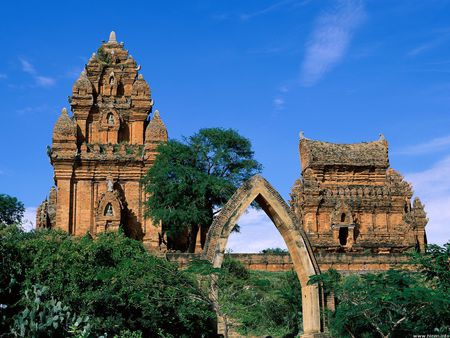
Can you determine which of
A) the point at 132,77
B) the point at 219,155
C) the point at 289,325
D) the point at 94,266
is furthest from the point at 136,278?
the point at 132,77

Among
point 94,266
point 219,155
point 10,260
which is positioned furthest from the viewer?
point 219,155

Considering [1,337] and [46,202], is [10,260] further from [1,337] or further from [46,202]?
[46,202]

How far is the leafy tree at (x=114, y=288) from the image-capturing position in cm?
1938

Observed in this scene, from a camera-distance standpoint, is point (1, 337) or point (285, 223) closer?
point (1, 337)

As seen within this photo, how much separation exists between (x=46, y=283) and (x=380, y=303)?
8798 millimetres

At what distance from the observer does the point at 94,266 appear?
2114cm

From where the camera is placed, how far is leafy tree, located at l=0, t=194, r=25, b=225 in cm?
6170

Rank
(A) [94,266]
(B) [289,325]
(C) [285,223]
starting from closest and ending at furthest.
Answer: (C) [285,223] → (A) [94,266] → (B) [289,325]

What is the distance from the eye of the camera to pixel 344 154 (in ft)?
153

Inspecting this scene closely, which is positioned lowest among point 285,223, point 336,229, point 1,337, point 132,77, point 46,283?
point 1,337

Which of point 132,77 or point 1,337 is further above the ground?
point 132,77

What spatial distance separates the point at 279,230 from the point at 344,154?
2985 cm

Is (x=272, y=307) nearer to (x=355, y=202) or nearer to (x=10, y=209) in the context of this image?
(x=355, y=202)

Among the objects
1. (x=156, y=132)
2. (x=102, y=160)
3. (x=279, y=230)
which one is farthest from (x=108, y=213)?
(x=279, y=230)
